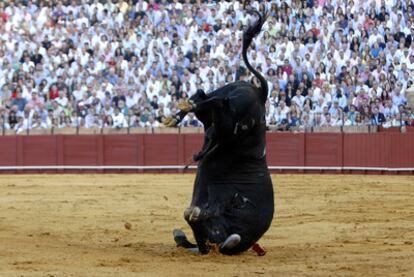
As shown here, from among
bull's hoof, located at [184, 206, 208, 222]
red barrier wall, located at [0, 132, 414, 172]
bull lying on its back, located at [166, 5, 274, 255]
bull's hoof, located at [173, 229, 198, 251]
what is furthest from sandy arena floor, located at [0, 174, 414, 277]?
red barrier wall, located at [0, 132, 414, 172]

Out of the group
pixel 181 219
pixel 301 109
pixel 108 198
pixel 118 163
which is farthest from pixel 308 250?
pixel 118 163

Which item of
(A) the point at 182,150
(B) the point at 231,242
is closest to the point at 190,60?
(A) the point at 182,150

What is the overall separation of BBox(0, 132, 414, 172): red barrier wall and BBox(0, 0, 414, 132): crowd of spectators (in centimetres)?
52

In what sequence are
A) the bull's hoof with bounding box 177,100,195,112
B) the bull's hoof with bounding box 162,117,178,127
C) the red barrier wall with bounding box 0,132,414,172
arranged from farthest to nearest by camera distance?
the red barrier wall with bounding box 0,132,414,172, the bull's hoof with bounding box 177,100,195,112, the bull's hoof with bounding box 162,117,178,127

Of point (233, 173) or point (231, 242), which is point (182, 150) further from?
point (231, 242)

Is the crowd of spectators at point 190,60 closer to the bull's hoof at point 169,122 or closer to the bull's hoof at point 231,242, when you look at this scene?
the bull's hoof at point 231,242

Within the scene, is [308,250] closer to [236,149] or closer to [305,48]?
[236,149]

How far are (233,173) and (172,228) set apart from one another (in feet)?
9.67

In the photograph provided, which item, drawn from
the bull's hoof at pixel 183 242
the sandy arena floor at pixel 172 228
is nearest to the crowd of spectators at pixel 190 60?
the sandy arena floor at pixel 172 228

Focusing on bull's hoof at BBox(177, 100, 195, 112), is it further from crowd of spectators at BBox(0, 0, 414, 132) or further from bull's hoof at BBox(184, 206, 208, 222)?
crowd of spectators at BBox(0, 0, 414, 132)

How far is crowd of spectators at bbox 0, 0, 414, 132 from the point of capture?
21797mm

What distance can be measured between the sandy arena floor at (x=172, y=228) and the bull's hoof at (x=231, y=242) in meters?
0.11

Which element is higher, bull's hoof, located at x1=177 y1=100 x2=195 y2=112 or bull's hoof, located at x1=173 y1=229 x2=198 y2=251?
bull's hoof, located at x1=177 y1=100 x2=195 y2=112

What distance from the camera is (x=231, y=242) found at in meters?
9.51
